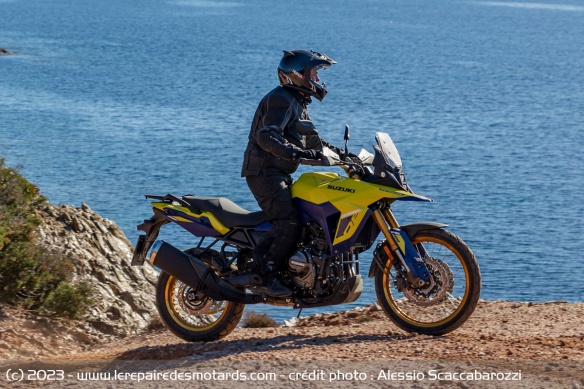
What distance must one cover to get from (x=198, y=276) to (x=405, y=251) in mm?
2050

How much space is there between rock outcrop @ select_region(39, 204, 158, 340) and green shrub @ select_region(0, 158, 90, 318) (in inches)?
24.8

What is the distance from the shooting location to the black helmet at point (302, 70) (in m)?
10.1

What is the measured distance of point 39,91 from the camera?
242 ft

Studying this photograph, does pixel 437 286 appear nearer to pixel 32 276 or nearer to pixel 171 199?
pixel 171 199

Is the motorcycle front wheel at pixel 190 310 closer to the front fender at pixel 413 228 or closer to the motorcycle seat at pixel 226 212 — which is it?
the motorcycle seat at pixel 226 212

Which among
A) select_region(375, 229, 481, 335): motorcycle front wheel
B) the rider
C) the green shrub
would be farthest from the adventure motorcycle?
the green shrub

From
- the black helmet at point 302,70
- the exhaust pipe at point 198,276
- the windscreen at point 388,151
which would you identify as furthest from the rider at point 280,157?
the windscreen at point 388,151

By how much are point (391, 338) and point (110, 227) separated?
36.8 feet

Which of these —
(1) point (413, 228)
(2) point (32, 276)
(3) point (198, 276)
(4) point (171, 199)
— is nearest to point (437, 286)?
(1) point (413, 228)

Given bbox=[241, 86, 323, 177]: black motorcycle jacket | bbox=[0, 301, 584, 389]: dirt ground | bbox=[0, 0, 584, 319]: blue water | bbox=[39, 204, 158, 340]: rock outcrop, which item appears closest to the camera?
bbox=[0, 301, 584, 389]: dirt ground

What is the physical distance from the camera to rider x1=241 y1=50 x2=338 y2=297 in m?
9.99

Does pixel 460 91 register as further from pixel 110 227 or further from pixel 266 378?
pixel 266 378

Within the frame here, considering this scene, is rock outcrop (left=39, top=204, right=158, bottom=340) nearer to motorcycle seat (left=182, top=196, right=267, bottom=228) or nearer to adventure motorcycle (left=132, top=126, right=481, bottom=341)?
adventure motorcycle (left=132, top=126, right=481, bottom=341)

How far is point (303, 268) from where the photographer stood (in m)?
10.0
